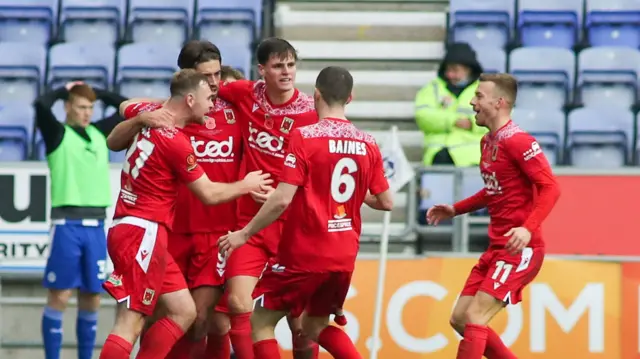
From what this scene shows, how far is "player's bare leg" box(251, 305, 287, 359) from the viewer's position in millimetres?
8602

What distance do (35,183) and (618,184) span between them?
4.52 metres

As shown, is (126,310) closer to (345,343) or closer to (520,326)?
(345,343)

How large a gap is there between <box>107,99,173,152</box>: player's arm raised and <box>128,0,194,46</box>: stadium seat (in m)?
5.38

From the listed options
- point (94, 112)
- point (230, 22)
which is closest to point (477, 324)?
point (94, 112)

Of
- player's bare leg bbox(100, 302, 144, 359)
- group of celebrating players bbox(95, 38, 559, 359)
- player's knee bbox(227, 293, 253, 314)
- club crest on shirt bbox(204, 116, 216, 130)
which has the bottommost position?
player's bare leg bbox(100, 302, 144, 359)

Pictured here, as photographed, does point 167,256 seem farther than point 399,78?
No

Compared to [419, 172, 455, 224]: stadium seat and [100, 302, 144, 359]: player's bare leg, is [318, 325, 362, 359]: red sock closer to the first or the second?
[100, 302, 144, 359]: player's bare leg

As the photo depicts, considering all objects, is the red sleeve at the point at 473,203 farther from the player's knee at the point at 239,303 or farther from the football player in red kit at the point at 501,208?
the player's knee at the point at 239,303

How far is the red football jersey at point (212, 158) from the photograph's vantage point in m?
8.98

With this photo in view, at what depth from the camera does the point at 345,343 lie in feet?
28.5

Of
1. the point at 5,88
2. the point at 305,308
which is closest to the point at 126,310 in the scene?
the point at 305,308

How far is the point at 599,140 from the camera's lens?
12406mm

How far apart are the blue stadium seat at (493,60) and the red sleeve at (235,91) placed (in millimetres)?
4683

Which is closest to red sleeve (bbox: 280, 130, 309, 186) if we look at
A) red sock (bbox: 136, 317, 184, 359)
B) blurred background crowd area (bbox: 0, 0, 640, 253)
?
red sock (bbox: 136, 317, 184, 359)
